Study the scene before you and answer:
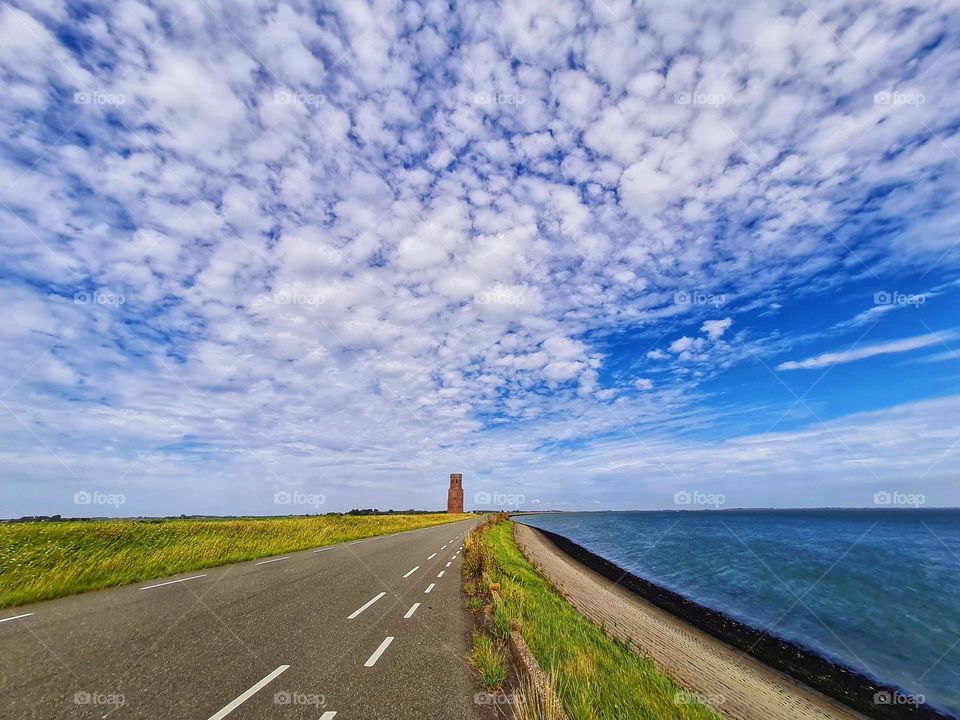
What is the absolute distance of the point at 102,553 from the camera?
14.5 m

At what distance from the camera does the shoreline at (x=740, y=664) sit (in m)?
11.5

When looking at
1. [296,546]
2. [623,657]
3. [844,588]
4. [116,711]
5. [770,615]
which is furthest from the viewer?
[844,588]

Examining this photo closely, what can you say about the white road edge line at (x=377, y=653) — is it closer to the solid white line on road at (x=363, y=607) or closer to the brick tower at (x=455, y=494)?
the solid white line on road at (x=363, y=607)

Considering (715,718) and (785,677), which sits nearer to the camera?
(715,718)

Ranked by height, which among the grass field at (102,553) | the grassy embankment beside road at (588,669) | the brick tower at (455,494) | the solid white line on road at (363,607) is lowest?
the grassy embankment beside road at (588,669)

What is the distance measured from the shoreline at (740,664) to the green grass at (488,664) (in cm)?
655

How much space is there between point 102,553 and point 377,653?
13.5 meters

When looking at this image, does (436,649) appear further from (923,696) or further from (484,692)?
(923,696)

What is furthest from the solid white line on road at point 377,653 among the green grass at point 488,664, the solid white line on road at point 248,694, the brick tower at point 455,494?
the brick tower at point 455,494

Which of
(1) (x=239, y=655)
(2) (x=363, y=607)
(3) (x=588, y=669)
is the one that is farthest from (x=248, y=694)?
(2) (x=363, y=607)

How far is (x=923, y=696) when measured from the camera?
521 inches

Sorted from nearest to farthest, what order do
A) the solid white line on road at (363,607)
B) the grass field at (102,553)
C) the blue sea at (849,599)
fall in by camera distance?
the solid white line on road at (363,607) → the grass field at (102,553) → the blue sea at (849,599)

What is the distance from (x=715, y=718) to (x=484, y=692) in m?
4.64

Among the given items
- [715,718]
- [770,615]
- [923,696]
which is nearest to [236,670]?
[715,718]
